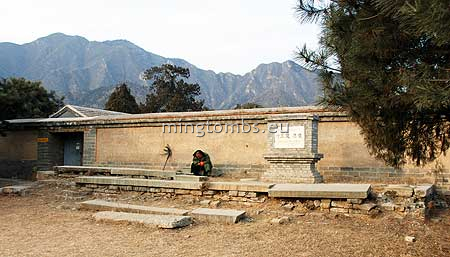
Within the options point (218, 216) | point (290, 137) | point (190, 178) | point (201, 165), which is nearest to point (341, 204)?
point (218, 216)

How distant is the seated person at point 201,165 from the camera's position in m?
13.5

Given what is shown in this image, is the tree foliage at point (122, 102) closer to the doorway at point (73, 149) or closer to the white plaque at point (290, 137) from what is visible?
the doorway at point (73, 149)

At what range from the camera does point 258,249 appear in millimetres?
6035

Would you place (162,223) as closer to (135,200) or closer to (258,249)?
(258,249)

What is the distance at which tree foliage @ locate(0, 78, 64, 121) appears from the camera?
1684cm

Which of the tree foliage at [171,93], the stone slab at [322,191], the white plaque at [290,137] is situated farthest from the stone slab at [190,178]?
the tree foliage at [171,93]

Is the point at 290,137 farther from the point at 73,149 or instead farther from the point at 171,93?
the point at 171,93

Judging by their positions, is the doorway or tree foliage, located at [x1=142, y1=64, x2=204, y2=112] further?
tree foliage, located at [x1=142, y1=64, x2=204, y2=112]

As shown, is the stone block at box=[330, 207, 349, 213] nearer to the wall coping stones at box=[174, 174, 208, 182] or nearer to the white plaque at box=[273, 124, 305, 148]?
the white plaque at box=[273, 124, 305, 148]

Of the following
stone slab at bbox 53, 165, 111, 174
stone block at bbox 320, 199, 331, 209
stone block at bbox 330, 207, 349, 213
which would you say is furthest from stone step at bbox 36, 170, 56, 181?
stone block at bbox 330, 207, 349, 213

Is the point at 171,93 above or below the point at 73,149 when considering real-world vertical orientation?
above

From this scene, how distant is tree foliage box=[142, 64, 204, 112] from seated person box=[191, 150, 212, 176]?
25738 mm

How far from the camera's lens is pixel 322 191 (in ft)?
26.8

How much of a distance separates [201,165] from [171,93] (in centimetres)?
3030
